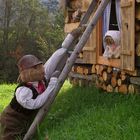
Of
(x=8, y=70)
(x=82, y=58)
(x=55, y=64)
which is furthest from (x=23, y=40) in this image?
(x=55, y=64)

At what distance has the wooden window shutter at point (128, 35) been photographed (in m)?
7.09

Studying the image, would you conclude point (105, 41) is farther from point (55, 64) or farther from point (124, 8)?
point (55, 64)

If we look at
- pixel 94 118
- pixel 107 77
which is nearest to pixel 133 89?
pixel 107 77

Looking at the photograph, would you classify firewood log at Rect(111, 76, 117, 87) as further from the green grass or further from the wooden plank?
the wooden plank

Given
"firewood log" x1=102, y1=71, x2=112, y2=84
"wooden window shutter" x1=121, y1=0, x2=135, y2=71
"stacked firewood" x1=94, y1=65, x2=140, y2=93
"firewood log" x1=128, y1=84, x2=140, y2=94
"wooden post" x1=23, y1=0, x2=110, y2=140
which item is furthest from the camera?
"firewood log" x1=102, y1=71, x2=112, y2=84

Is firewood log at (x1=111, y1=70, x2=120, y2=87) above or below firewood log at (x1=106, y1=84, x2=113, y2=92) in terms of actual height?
above

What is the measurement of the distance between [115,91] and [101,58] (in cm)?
80

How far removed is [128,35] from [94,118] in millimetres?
1663

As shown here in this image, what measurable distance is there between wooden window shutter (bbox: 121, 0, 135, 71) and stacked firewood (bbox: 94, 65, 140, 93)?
0.30 metres

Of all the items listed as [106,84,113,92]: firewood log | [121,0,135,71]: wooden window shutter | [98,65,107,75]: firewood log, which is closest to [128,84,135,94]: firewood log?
[121,0,135,71]: wooden window shutter

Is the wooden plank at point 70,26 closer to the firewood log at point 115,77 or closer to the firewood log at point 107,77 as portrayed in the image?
the firewood log at point 107,77

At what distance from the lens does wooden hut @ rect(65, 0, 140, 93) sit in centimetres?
714

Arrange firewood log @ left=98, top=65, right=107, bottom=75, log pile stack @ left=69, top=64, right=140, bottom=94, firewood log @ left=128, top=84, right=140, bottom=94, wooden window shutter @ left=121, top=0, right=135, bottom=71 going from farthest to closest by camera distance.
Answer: firewood log @ left=98, top=65, right=107, bottom=75 < log pile stack @ left=69, top=64, right=140, bottom=94 < firewood log @ left=128, top=84, right=140, bottom=94 < wooden window shutter @ left=121, top=0, right=135, bottom=71

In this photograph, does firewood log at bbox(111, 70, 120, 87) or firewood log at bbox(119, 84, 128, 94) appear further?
firewood log at bbox(111, 70, 120, 87)
